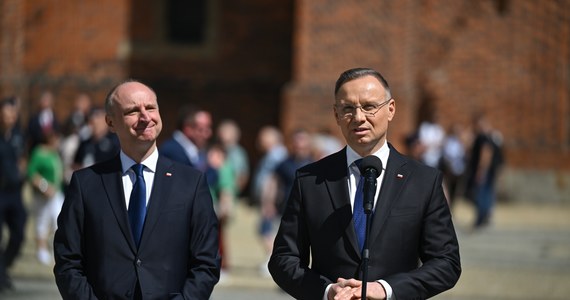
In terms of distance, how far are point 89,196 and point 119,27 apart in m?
18.7

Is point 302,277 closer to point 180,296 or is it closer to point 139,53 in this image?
point 180,296

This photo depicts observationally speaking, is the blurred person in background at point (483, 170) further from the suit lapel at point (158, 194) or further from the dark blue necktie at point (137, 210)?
the dark blue necktie at point (137, 210)

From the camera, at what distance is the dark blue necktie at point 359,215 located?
4.77m

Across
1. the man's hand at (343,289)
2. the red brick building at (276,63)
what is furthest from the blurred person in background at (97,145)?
the red brick building at (276,63)

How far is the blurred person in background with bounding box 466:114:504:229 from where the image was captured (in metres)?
18.5

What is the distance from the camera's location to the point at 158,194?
5211 millimetres

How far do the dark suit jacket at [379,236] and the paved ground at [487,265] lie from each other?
6753mm

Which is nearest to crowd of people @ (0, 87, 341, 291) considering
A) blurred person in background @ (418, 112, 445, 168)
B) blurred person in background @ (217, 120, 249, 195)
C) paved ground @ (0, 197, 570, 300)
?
paved ground @ (0, 197, 570, 300)

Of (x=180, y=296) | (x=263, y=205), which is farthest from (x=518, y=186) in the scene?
(x=180, y=296)

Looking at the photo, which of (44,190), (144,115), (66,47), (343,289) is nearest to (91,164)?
(44,190)

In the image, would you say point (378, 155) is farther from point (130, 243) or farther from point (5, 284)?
point (5, 284)

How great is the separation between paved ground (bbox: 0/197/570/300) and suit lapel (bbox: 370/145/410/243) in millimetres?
6796

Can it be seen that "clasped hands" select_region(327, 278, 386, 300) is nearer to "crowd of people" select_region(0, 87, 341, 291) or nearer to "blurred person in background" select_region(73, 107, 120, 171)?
"crowd of people" select_region(0, 87, 341, 291)

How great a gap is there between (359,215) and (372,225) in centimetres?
9
